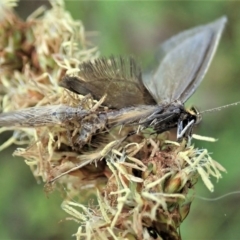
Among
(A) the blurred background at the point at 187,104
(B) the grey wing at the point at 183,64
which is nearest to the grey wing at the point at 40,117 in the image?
(B) the grey wing at the point at 183,64

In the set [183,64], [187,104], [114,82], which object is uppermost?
[114,82]

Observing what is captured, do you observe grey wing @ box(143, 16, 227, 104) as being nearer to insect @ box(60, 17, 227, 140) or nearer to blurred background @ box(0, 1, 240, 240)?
insect @ box(60, 17, 227, 140)

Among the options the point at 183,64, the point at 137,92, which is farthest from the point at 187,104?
the point at 137,92

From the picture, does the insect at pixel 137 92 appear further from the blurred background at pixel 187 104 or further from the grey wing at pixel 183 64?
the blurred background at pixel 187 104

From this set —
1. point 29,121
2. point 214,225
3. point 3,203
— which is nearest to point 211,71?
point 214,225

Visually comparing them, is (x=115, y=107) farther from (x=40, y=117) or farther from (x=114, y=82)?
(x=40, y=117)

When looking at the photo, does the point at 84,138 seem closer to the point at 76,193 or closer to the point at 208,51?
the point at 76,193

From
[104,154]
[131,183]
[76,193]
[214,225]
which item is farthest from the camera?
[214,225]
